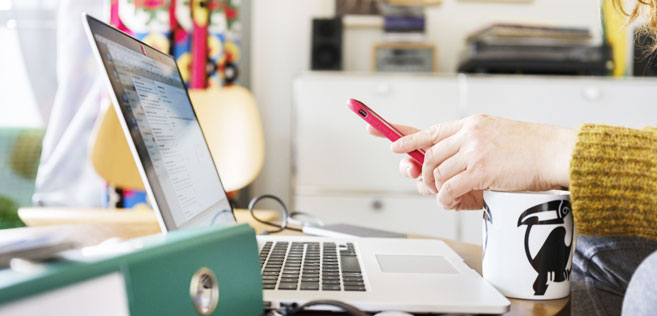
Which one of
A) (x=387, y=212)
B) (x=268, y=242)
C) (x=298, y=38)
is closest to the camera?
(x=268, y=242)

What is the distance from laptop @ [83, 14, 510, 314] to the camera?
420mm

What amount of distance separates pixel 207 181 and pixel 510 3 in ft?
6.38

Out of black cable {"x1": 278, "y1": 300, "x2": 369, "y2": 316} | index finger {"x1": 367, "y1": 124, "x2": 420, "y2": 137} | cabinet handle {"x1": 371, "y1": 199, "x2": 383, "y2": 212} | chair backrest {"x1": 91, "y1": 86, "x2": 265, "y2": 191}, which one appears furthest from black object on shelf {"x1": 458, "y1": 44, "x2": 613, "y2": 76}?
black cable {"x1": 278, "y1": 300, "x2": 369, "y2": 316}

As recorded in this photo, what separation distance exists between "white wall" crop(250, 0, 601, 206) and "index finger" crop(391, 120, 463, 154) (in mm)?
1691

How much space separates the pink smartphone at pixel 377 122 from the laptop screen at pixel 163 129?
22 cm

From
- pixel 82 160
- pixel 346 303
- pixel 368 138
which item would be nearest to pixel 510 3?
pixel 368 138

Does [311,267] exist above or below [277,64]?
below

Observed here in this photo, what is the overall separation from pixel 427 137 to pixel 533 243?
175mm

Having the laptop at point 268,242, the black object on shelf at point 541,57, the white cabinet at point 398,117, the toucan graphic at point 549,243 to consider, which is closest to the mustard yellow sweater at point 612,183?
the toucan graphic at point 549,243

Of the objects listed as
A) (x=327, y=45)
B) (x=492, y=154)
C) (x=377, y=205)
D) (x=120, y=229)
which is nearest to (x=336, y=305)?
(x=492, y=154)

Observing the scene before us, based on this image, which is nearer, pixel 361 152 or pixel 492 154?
pixel 492 154

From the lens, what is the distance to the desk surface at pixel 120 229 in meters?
0.44

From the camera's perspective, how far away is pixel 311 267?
1.71ft

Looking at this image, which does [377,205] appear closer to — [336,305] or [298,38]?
[298,38]
